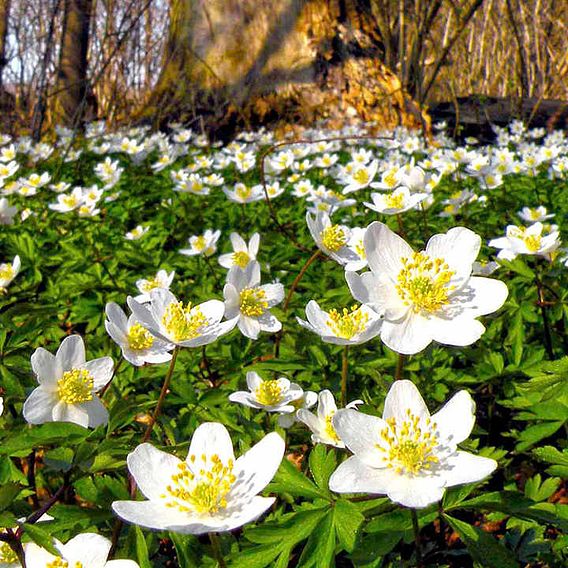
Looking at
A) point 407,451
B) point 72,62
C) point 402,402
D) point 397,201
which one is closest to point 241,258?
point 397,201

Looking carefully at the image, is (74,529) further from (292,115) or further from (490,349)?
(292,115)

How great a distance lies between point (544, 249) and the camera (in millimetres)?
2490

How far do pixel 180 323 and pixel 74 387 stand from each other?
0.37 m

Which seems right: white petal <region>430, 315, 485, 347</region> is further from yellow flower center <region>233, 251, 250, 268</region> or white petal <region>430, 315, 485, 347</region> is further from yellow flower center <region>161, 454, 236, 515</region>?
yellow flower center <region>233, 251, 250, 268</region>

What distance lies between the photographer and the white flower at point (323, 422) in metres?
1.70

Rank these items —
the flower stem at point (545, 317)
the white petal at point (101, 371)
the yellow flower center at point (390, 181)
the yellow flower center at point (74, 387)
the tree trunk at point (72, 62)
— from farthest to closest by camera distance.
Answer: the tree trunk at point (72, 62), the yellow flower center at point (390, 181), the flower stem at point (545, 317), the white petal at point (101, 371), the yellow flower center at point (74, 387)

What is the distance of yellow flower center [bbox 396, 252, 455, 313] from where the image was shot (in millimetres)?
1663

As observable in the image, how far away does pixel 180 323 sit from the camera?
1.81m

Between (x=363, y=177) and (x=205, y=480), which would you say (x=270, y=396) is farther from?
(x=363, y=177)

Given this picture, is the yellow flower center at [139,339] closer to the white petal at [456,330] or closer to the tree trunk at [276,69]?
the white petal at [456,330]

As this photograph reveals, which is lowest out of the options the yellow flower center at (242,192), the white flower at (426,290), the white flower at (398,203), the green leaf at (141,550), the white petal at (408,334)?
the green leaf at (141,550)

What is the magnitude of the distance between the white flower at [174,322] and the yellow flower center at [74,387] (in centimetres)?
27

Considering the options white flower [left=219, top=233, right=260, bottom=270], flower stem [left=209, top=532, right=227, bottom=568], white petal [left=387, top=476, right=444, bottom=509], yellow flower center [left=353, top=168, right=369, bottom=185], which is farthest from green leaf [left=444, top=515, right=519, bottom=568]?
yellow flower center [left=353, top=168, right=369, bottom=185]

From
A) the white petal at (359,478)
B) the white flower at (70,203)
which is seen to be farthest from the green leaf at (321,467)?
the white flower at (70,203)
